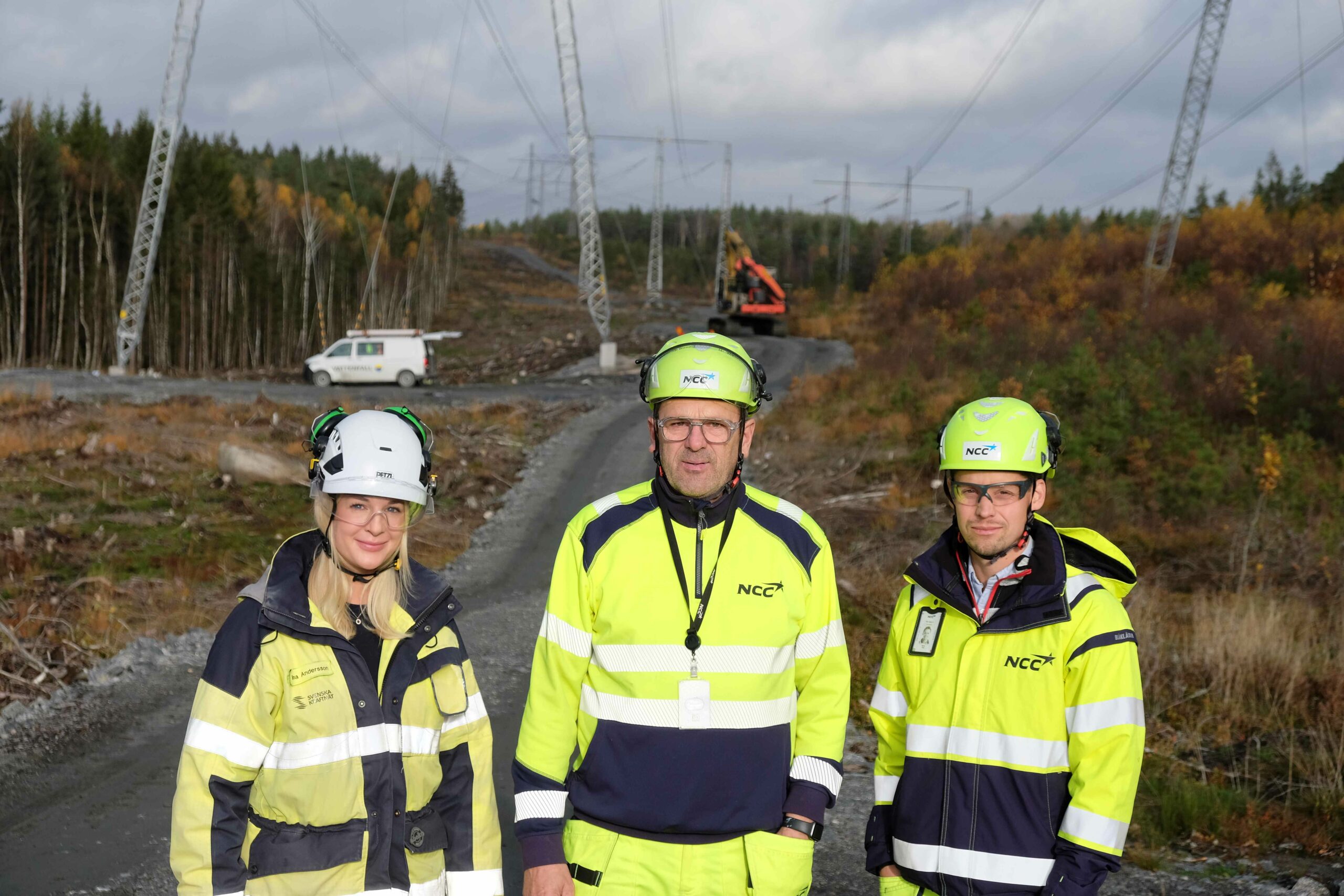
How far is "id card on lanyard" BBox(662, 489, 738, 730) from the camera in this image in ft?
8.35

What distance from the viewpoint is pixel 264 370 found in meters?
44.8

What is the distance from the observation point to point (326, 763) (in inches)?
94.1

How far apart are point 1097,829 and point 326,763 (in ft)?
6.57

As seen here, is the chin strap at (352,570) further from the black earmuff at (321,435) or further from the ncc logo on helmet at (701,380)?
the ncc logo on helmet at (701,380)

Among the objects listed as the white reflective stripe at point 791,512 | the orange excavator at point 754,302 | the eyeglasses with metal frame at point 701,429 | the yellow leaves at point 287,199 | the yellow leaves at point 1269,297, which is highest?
the yellow leaves at point 287,199

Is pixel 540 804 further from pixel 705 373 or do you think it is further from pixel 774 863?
pixel 705 373

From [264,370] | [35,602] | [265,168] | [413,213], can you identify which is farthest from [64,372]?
[265,168]

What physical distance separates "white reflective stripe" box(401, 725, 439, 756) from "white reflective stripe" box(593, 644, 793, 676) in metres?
0.51

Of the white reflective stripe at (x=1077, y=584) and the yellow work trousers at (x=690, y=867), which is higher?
the white reflective stripe at (x=1077, y=584)

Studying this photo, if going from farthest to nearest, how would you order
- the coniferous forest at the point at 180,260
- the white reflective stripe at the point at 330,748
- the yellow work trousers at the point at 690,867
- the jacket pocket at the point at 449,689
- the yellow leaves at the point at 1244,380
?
the coniferous forest at the point at 180,260 → the yellow leaves at the point at 1244,380 → the jacket pocket at the point at 449,689 → the yellow work trousers at the point at 690,867 → the white reflective stripe at the point at 330,748

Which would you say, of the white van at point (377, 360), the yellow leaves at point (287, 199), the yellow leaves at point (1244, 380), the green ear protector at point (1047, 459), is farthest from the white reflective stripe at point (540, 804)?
the yellow leaves at point (287, 199)

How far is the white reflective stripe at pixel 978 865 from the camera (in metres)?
2.57

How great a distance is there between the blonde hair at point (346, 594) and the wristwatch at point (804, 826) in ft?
3.82

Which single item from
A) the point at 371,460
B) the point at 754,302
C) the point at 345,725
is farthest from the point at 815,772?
the point at 754,302
